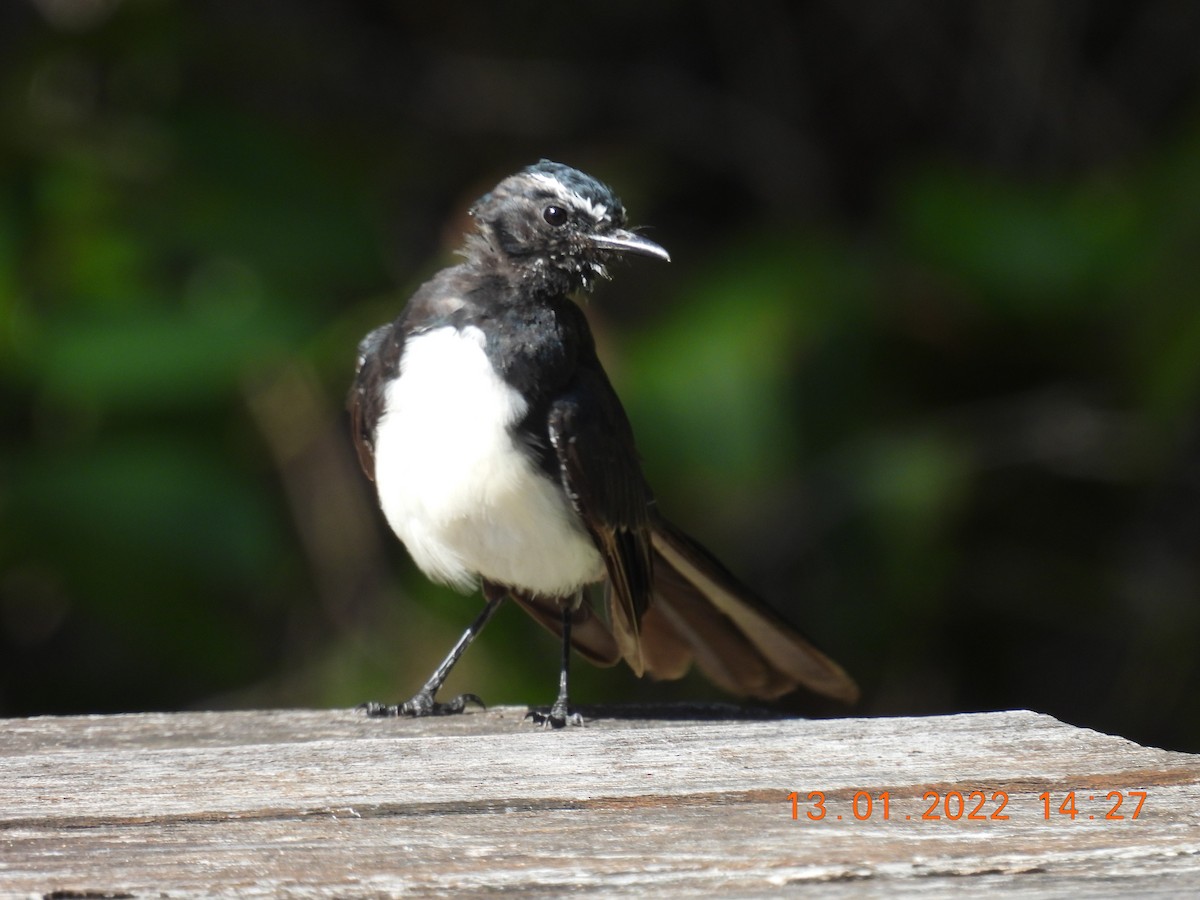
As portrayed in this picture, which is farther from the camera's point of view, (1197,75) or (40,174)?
(1197,75)

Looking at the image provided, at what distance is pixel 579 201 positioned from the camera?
4027mm

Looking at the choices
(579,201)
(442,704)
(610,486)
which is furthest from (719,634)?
(579,201)

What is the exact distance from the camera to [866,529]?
6016 mm

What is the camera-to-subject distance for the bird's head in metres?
4.04

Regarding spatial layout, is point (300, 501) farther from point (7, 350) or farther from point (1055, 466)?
point (1055, 466)

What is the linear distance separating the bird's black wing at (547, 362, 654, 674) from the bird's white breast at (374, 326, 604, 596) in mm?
71

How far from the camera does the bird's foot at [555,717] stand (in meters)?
3.41

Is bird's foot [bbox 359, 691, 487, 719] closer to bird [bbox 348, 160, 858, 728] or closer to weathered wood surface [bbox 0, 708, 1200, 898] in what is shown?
bird [bbox 348, 160, 858, 728]

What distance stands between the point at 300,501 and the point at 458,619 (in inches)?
49.5

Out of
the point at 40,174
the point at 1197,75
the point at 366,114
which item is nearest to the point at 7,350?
the point at 40,174

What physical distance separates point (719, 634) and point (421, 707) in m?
→ 0.86
